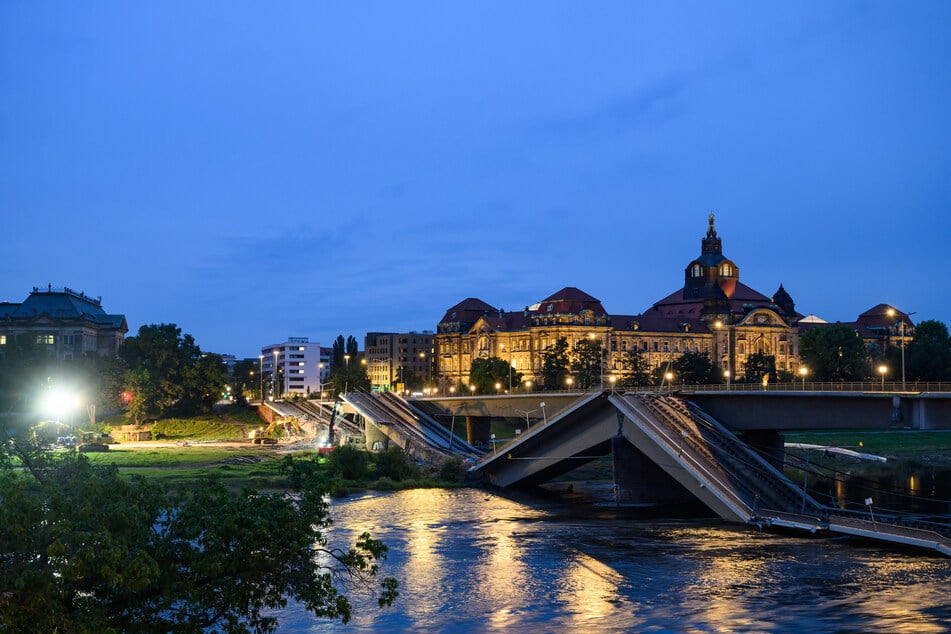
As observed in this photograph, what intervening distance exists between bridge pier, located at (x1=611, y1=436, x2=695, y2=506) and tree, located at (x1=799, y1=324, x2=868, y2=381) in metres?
109

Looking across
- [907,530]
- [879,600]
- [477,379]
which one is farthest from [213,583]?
[477,379]

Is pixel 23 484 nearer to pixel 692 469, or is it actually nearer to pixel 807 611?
pixel 807 611

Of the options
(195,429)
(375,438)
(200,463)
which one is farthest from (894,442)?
(195,429)

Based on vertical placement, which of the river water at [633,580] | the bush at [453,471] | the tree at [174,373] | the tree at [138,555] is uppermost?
the tree at [174,373]

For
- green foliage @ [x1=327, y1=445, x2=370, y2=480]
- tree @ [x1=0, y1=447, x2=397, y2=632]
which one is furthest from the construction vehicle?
tree @ [x1=0, y1=447, x2=397, y2=632]

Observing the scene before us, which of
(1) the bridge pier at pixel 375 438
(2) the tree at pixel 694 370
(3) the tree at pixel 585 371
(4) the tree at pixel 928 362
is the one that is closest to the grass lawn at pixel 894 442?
(4) the tree at pixel 928 362

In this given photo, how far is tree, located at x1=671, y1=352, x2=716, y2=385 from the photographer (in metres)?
186

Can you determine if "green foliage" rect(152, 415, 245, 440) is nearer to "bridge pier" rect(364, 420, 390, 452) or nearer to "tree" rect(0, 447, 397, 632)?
"bridge pier" rect(364, 420, 390, 452)

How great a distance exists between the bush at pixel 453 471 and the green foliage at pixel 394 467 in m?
3.04

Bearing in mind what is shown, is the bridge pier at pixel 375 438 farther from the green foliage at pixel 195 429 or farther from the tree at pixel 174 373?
the tree at pixel 174 373

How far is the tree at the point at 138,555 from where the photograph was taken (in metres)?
23.4

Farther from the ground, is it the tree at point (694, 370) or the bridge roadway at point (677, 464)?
the tree at point (694, 370)

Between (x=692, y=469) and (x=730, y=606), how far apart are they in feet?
82.8

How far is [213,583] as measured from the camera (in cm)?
2611
